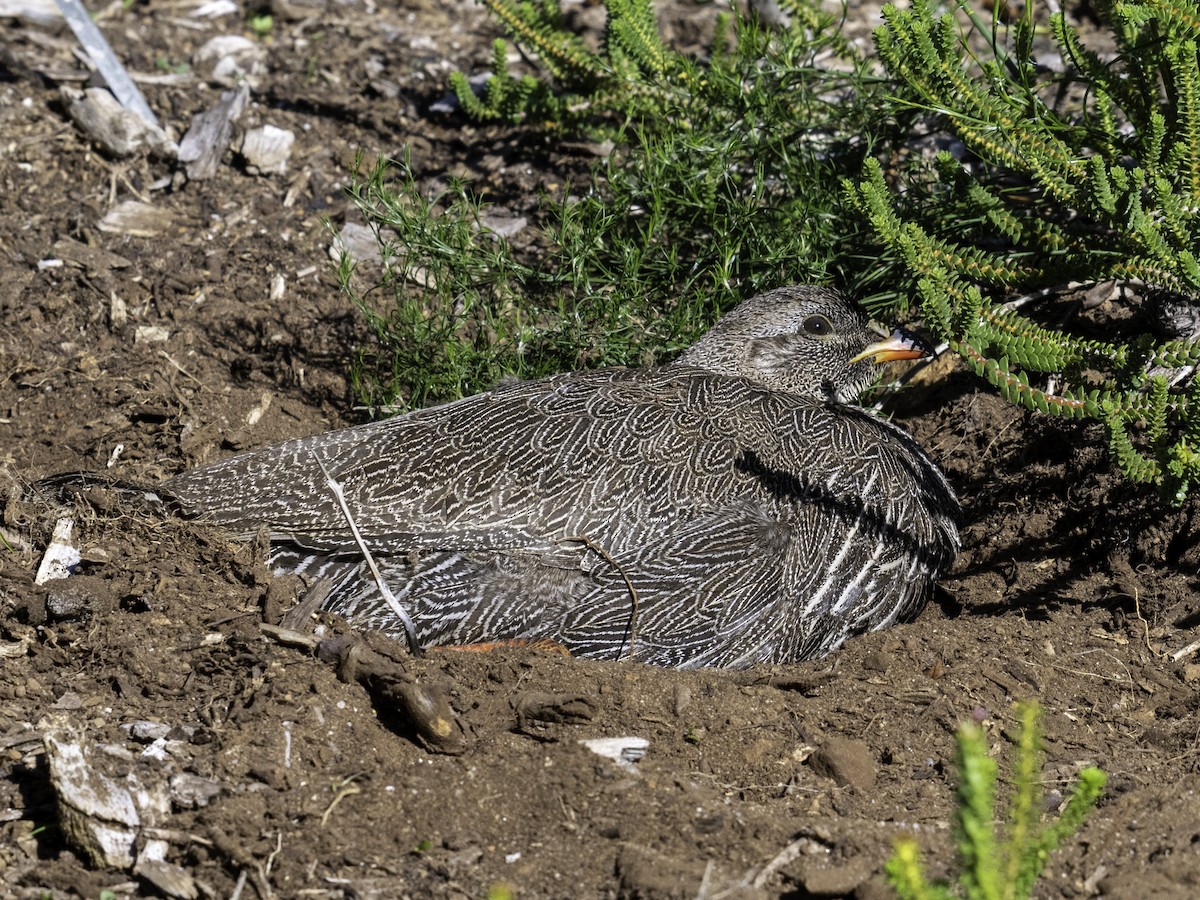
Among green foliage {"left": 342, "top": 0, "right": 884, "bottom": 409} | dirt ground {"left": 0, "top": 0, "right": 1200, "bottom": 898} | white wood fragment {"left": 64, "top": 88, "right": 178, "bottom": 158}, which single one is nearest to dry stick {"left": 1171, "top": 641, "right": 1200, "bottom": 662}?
Result: dirt ground {"left": 0, "top": 0, "right": 1200, "bottom": 898}

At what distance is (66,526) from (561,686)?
Answer: 207 centimetres

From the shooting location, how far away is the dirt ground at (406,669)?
11.2 feet

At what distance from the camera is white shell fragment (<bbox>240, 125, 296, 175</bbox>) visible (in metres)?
7.55

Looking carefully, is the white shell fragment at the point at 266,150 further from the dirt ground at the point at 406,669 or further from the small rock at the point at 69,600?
the small rock at the point at 69,600

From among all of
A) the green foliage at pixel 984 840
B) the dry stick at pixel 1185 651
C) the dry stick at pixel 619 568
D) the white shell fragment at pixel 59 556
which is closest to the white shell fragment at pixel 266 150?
the white shell fragment at pixel 59 556

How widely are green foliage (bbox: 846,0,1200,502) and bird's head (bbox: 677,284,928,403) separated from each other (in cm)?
39

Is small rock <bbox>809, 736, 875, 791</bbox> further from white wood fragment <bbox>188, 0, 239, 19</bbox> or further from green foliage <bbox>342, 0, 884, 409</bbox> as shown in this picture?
white wood fragment <bbox>188, 0, 239, 19</bbox>

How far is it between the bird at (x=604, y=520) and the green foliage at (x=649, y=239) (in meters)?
0.71

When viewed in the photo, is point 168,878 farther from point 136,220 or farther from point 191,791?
point 136,220

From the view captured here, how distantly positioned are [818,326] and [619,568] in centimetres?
178

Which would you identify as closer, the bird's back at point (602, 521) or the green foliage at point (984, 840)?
the green foliage at point (984, 840)

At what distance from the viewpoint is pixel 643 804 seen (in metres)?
3.62

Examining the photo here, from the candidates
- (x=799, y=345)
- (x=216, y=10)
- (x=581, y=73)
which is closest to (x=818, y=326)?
(x=799, y=345)

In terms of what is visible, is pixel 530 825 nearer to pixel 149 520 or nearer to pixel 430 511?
pixel 430 511
